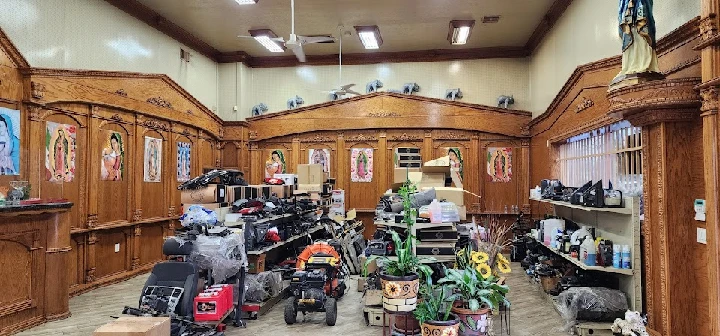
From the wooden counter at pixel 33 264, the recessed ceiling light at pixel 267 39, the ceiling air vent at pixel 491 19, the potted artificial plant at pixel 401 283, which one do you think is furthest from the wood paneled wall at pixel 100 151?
the ceiling air vent at pixel 491 19

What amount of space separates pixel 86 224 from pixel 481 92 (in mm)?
8317

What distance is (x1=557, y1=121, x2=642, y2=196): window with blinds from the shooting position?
17.2ft

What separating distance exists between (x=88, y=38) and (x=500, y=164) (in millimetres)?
8132

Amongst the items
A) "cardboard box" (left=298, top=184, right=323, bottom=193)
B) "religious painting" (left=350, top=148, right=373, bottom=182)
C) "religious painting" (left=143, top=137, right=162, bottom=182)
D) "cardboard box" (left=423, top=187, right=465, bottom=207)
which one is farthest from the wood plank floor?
"religious painting" (left=350, top=148, right=373, bottom=182)

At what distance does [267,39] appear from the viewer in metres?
9.77

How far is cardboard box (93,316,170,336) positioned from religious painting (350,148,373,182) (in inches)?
295

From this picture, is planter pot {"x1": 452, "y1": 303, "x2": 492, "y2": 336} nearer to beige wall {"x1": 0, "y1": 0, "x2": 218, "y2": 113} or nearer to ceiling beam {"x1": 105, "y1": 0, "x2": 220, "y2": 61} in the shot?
beige wall {"x1": 0, "y1": 0, "x2": 218, "y2": 113}

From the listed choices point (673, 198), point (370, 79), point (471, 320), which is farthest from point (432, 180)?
point (370, 79)

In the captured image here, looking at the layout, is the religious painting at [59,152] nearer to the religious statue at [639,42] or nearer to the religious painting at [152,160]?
the religious painting at [152,160]

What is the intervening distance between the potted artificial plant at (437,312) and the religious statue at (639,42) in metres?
2.40

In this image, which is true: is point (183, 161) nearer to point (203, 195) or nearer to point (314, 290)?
point (203, 195)

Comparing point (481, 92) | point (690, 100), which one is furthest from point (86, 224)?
point (481, 92)

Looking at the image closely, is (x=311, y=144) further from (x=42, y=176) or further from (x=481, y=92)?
(x=42, y=176)

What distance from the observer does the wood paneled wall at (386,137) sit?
10547 millimetres
